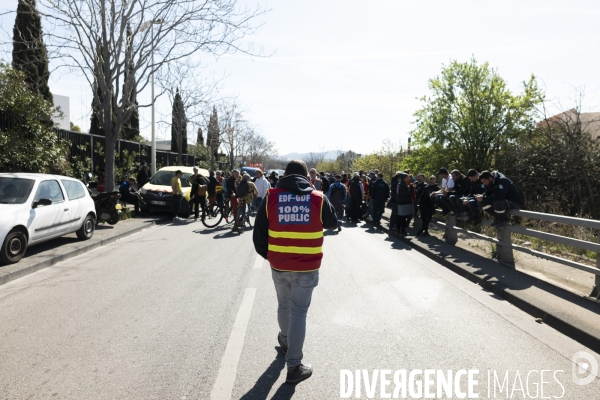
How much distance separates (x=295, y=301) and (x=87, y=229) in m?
9.15

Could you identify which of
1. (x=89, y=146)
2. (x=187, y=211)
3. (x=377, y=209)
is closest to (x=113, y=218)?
(x=187, y=211)

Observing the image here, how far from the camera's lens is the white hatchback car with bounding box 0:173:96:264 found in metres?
8.54

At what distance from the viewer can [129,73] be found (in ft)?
56.6

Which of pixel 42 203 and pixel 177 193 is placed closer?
pixel 42 203

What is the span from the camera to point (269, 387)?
Answer: 3.93 meters

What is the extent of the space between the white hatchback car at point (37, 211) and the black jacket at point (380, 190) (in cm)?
929

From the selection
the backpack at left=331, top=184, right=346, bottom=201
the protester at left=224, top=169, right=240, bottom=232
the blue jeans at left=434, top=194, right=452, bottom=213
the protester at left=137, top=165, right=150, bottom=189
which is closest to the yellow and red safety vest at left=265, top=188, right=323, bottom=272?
the blue jeans at left=434, top=194, right=452, bottom=213

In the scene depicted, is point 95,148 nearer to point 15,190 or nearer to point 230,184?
point 230,184

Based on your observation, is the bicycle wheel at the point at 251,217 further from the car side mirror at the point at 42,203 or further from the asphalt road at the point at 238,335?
the asphalt road at the point at 238,335

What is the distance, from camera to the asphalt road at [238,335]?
157 inches

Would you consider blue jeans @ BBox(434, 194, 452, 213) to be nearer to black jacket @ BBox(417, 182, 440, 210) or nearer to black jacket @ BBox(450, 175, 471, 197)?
black jacket @ BBox(450, 175, 471, 197)

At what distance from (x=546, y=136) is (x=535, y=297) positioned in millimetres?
13312

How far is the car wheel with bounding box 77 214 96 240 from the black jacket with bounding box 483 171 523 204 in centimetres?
877

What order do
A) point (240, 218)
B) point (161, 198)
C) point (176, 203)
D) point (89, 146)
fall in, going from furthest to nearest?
1. point (89, 146)
2. point (161, 198)
3. point (176, 203)
4. point (240, 218)
